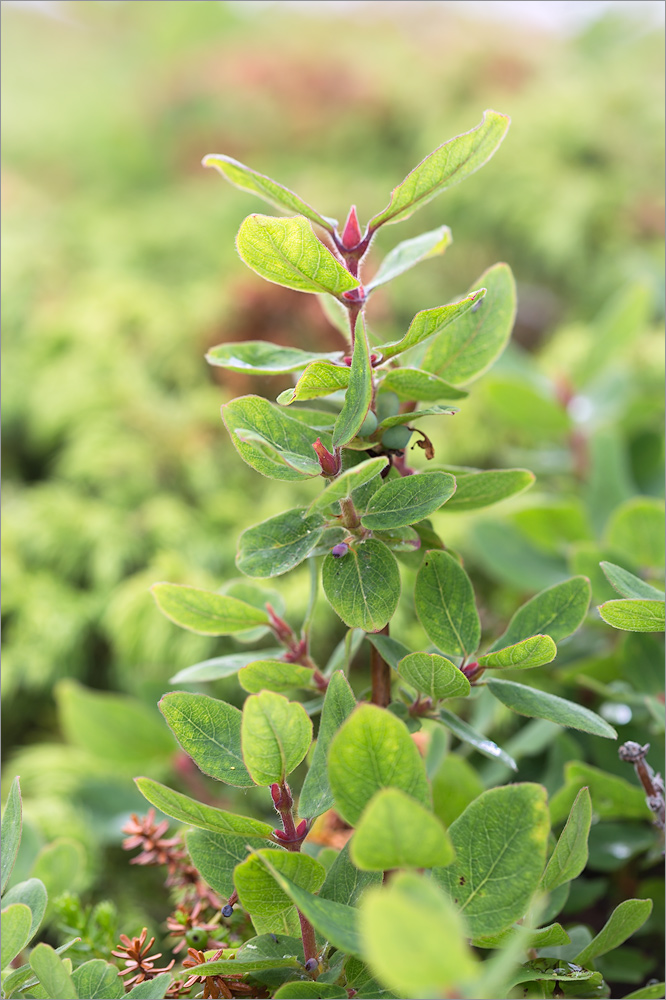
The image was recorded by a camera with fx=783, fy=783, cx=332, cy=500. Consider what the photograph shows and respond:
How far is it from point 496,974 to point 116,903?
52cm

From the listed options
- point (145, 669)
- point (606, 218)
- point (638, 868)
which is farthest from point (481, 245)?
point (638, 868)

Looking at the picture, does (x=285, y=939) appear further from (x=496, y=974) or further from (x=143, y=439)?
(x=143, y=439)

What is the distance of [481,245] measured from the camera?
4.01 feet

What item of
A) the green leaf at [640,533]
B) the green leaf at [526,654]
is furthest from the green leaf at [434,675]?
the green leaf at [640,533]

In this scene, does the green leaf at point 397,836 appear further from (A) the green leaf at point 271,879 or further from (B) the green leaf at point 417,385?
(B) the green leaf at point 417,385

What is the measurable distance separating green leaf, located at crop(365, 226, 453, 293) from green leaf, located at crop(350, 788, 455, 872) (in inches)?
7.7

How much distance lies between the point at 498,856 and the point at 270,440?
0.16 metres

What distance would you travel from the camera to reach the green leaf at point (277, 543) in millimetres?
285

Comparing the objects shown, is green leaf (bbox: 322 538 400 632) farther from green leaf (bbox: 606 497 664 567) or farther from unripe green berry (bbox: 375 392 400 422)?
green leaf (bbox: 606 497 664 567)

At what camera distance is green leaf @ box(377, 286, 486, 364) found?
266mm

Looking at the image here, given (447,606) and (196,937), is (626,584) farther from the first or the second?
(196,937)

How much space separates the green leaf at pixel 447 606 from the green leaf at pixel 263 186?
140 millimetres

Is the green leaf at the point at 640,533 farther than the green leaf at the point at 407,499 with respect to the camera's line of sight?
Yes

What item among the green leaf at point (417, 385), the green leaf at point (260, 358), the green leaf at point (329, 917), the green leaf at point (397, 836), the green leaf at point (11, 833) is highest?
the green leaf at point (260, 358)
